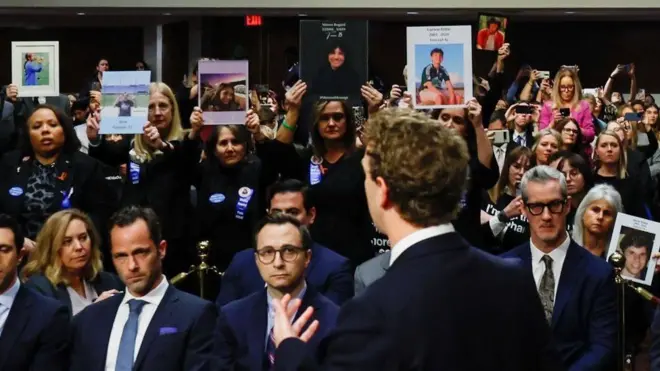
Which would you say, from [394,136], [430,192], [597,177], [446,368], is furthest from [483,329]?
[597,177]

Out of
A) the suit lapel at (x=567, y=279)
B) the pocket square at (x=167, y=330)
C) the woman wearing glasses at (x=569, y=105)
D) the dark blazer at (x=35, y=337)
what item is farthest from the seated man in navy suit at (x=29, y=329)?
the woman wearing glasses at (x=569, y=105)

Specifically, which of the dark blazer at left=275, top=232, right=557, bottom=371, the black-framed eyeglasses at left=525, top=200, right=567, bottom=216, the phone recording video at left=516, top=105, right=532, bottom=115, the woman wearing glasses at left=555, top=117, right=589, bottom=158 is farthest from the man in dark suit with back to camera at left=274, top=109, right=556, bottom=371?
the phone recording video at left=516, top=105, right=532, bottom=115

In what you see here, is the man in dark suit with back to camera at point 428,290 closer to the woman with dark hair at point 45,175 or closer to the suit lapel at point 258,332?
the suit lapel at point 258,332

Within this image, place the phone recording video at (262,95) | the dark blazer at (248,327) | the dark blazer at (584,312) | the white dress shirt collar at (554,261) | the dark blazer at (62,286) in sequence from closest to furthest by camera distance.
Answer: the dark blazer at (248,327), the dark blazer at (584,312), the white dress shirt collar at (554,261), the dark blazer at (62,286), the phone recording video at (262,95)

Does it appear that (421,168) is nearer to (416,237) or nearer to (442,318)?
(416,237)

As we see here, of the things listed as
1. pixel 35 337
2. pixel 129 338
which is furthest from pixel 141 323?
pixel 35 337

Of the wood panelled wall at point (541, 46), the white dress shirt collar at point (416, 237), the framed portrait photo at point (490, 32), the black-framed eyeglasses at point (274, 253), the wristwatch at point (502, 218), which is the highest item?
the wood panelled wall at point (541, 46)

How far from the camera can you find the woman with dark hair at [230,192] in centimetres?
507

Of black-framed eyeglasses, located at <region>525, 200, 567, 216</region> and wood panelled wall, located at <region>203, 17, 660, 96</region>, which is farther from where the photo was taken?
wood panelled wall, located at <region>203, 17, 660, 96</region>

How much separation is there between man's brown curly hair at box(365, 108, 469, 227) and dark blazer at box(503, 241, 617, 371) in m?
2.11

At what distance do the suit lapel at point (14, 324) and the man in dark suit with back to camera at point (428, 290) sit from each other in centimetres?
189

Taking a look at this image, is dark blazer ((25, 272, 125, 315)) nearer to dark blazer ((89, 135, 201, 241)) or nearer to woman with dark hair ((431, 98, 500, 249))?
dark blazer ((89, 135, 201, 241))

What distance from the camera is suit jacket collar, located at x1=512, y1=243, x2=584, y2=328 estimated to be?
155 inches

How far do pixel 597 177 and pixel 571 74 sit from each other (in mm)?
1564
